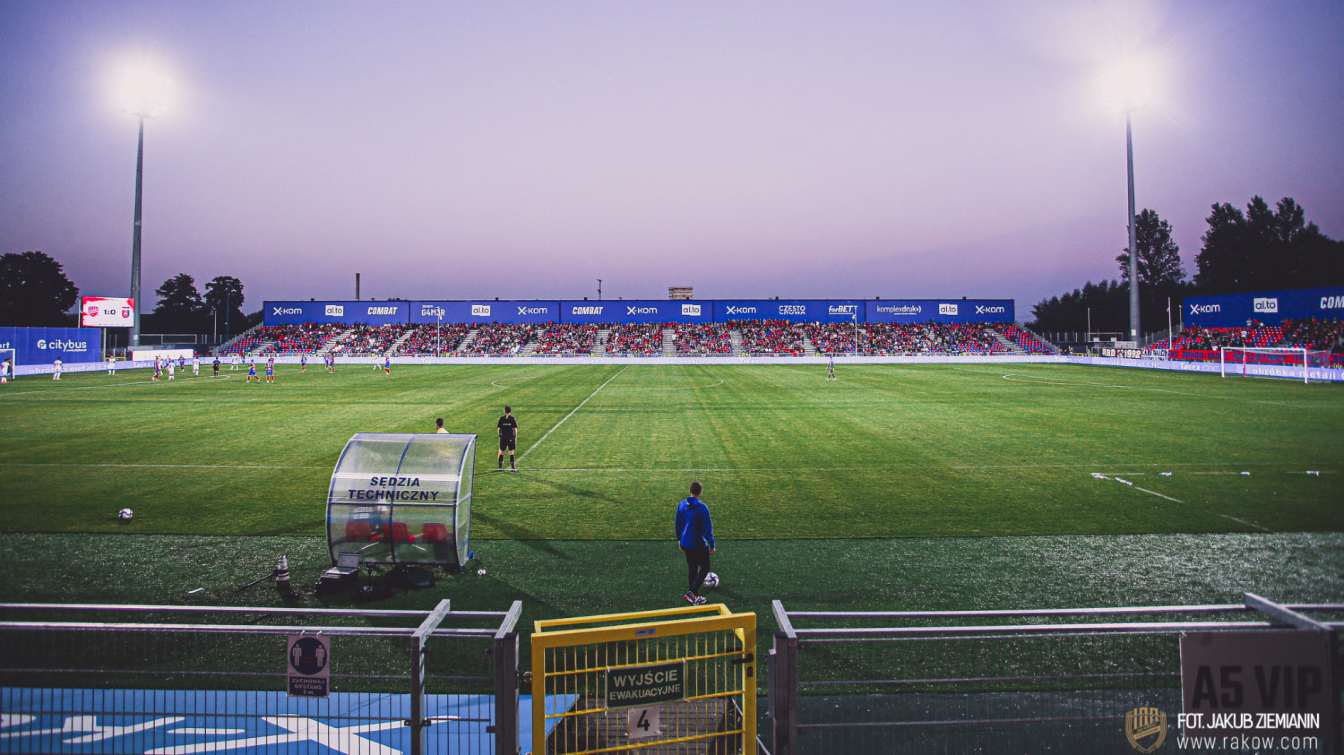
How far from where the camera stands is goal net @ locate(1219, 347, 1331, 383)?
43.4 meters

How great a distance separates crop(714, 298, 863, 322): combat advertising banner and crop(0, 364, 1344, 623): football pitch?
65777 mm

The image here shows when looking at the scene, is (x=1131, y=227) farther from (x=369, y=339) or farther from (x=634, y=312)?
(x=369, y=339)

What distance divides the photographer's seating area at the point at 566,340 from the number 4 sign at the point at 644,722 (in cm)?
8039

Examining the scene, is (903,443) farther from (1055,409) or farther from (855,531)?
(1055,409)

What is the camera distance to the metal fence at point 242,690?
4301mm

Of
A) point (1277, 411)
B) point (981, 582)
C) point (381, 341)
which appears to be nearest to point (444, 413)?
point (981, 582)

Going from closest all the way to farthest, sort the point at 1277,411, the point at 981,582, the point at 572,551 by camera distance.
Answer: the point at 981,582
the point at 572,551
the point at 1277,411

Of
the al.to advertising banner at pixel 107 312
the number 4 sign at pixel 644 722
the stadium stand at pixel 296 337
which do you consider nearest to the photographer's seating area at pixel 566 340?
the stadium stand at pixel 296 337

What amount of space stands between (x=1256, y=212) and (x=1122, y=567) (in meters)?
119

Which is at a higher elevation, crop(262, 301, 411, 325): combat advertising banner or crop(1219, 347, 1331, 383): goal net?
crop(262, 301, 411, 325): combat advertising banner

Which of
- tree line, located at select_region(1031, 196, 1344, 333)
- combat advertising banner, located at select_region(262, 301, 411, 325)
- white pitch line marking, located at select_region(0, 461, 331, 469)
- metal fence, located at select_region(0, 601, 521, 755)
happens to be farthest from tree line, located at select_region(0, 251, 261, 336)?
tree line, located at select_region(1031, 196, 1344, 333)

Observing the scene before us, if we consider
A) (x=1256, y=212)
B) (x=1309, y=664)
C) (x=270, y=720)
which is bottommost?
(x=270, y=720)

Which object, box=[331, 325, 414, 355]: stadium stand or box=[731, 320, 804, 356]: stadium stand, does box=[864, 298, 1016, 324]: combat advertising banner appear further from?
box=[331, 325, 414, 355]: stadium stand

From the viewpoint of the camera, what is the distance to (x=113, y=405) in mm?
30500
